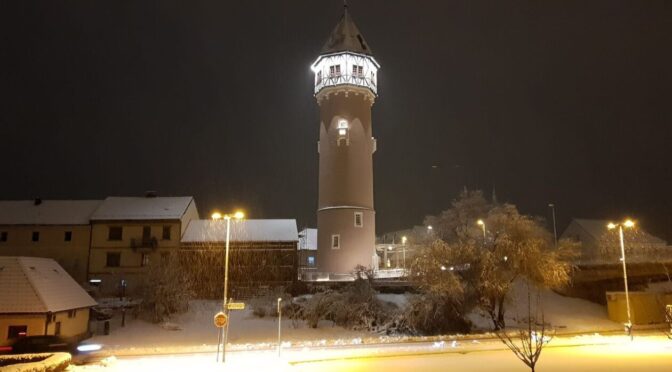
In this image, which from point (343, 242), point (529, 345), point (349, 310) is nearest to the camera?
point (529, 345)

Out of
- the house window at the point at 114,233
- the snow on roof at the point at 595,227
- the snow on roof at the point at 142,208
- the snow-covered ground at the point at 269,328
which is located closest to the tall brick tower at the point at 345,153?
the snow-covered ground at the point at 269,328

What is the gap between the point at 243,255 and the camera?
157 feet

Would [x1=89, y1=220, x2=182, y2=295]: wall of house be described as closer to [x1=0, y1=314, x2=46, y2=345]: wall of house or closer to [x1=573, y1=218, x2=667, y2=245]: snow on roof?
[x1=0, y1=314, x2=46, y2=345]: wall of house

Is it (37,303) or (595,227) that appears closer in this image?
(37,303)

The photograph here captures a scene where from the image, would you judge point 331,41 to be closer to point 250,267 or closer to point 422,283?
point 250,267

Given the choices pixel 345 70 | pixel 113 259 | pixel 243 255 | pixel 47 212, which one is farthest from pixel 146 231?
pixel 345 70

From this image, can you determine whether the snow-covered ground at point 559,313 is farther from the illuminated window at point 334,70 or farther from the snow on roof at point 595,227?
the snow on roof at point 595,227

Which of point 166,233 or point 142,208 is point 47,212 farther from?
point 166,233

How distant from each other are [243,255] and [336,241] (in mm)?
8845

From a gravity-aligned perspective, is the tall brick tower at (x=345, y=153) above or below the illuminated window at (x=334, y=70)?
below

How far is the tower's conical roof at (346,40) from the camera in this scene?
5088 centimetres

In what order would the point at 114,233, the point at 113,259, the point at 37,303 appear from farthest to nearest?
the point at 114,233 → the point at 113,259 → the point at 37,303

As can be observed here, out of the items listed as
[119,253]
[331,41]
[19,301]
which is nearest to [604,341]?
[19,301]

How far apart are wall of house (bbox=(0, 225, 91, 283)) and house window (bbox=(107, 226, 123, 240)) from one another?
1.97m
